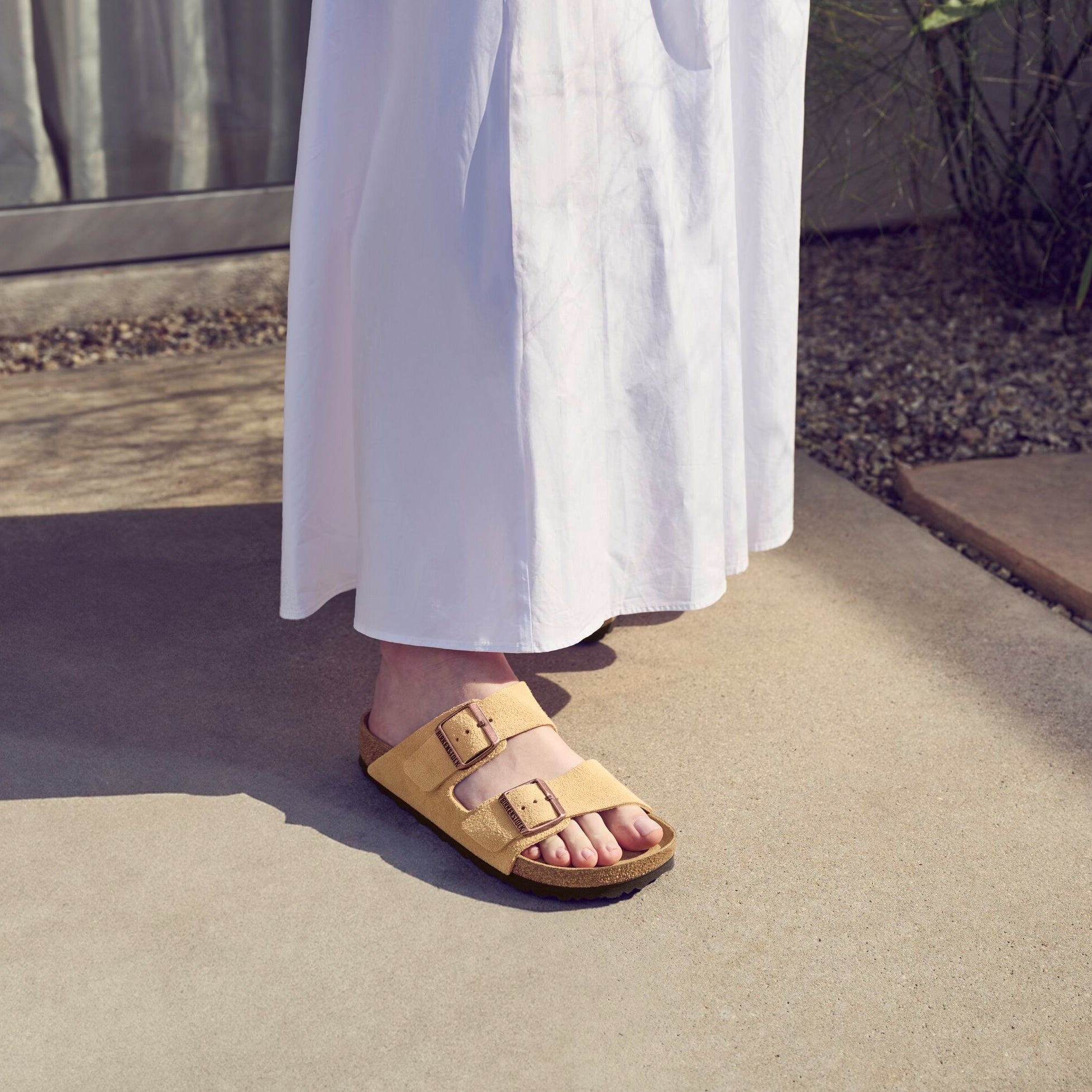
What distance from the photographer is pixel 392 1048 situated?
33.4 inches

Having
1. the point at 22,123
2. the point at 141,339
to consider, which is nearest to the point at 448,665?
the point at 141,339

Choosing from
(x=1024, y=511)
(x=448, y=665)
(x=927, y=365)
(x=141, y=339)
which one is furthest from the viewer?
(x=141, y=339)

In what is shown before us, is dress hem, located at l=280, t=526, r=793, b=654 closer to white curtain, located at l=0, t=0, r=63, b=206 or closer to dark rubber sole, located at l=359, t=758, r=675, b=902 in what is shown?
dark rubber sole, located at l=359, t=758, r=675, b=902

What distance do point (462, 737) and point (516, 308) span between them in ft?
1.19

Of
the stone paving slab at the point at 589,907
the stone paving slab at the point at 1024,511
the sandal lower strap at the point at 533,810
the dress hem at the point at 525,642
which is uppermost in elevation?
the dress hem at the point at 525,642

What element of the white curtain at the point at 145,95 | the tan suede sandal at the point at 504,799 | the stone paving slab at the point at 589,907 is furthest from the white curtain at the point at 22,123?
the tan suede sandal at the point at 504,799

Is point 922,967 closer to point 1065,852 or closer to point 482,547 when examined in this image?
point 1065,852

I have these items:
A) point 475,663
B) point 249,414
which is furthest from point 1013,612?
point 249,414

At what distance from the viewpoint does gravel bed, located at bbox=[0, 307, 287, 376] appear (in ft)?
8.21

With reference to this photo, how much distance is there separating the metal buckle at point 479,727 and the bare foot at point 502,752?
0.02 metres

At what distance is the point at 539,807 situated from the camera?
3.36ft

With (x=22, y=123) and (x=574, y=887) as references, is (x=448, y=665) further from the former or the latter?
(x=22, y=123)

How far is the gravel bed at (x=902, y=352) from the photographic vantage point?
208cm

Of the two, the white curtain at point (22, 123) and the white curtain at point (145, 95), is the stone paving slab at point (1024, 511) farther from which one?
the white curtain at point (22, 123)
